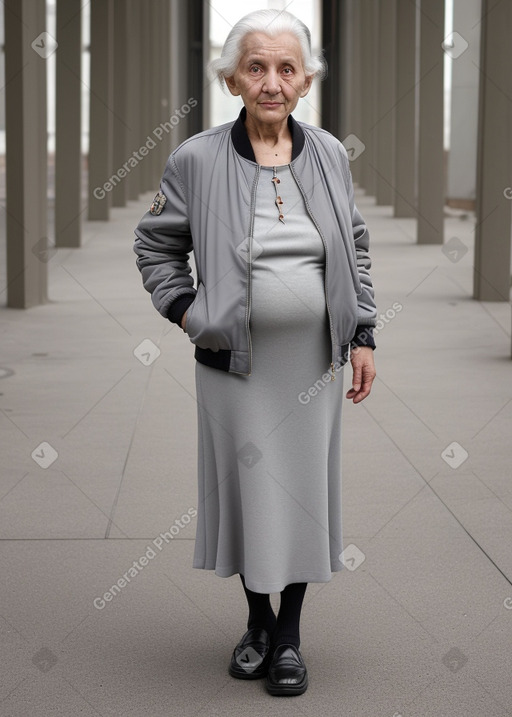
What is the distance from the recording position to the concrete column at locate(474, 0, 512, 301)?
12.2 meters

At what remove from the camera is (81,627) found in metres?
4.18

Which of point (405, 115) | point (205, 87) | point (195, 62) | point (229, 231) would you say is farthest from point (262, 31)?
point (195, 62)

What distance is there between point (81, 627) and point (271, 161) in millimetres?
1739

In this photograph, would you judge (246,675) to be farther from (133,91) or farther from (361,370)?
(133,91)

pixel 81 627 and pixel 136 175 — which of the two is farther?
pixel 136 175

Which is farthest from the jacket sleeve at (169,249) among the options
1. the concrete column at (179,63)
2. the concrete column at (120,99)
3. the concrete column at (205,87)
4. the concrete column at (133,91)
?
the concrete column at (205,87)

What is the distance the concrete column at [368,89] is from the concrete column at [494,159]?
1561cm

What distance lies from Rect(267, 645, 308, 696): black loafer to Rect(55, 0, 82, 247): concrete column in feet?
45.0

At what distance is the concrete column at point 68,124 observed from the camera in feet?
54.9

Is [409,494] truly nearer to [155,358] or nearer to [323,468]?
[323,468]

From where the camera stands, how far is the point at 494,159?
489 inches

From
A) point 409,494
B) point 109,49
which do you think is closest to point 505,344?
point 409,494

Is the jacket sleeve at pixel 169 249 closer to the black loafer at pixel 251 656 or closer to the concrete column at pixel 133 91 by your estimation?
the black loafer at pixel 251 656

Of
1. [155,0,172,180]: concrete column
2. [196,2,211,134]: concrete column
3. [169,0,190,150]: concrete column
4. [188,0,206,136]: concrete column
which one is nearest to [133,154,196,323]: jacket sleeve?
[155,0,172,180]: concrete column
